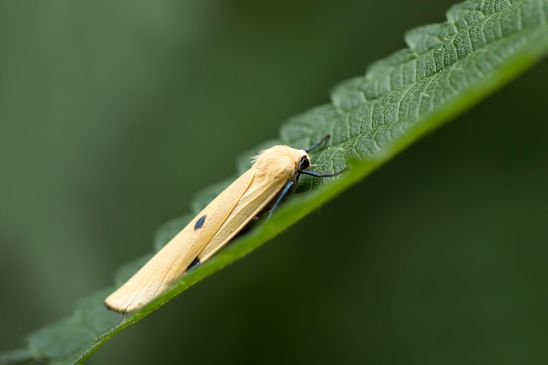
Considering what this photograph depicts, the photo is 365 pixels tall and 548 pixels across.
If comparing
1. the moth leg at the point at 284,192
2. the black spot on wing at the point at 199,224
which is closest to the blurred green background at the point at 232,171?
the moth leg at the point at 284,192

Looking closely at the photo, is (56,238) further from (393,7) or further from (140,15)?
(393,7)

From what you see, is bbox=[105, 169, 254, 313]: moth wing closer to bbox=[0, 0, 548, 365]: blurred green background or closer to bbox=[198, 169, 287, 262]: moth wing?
bbox=[198, 169, 287, 262]: moth wing

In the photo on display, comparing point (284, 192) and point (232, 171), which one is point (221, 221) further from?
point (232, 171)

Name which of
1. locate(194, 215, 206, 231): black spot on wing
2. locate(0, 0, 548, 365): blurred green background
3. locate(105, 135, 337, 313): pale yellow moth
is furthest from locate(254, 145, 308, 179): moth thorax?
locate(0, 0, 548, 365): blurred green background

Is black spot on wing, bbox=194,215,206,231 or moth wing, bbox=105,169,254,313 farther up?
black spot on wing, bbox=194,215,206,231

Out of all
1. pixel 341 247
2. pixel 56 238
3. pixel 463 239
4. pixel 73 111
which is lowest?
pixel 463 239

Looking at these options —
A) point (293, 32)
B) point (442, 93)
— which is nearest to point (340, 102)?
point (442, 93)

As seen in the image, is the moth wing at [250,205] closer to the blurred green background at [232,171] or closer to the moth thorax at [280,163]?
the moth thorax at [280,163]
